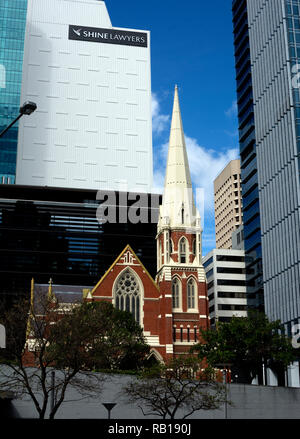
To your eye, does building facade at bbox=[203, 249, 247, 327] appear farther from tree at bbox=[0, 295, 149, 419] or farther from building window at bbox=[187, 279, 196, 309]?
tree at bbox=[0, 295, 149, 419]

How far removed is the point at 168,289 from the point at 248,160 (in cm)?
4332

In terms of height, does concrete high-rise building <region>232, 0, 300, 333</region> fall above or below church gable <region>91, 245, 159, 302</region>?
above

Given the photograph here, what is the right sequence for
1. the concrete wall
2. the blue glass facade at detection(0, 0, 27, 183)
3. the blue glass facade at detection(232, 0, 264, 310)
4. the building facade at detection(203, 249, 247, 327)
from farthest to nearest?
1. the blue glass facade at detection(0, 0, 27, 183)
2. the building facade at detection(203, 249, 247, 327)
3. the blue glass facade at detection(232, 0, 264, 310)
4. the concrete wall

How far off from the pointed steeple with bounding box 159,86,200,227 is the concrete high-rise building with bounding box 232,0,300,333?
1405 cm

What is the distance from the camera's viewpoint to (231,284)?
417ft

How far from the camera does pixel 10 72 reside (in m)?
156

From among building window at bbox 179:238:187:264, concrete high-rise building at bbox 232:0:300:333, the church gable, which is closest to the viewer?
the church gable

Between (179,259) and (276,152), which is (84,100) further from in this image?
(179,259)

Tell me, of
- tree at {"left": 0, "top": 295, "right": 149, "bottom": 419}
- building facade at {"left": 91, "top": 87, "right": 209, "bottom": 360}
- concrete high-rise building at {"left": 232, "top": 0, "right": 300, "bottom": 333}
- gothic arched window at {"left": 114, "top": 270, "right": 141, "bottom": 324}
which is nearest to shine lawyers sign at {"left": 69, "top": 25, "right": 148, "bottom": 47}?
concrete high-rise building at {"left": 232, "top": 0, "right": 300, "bottom": 333}

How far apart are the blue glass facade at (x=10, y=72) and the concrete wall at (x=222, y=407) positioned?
112 meters

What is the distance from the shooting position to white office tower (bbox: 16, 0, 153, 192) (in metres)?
161

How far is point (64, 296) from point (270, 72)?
4950 cm
